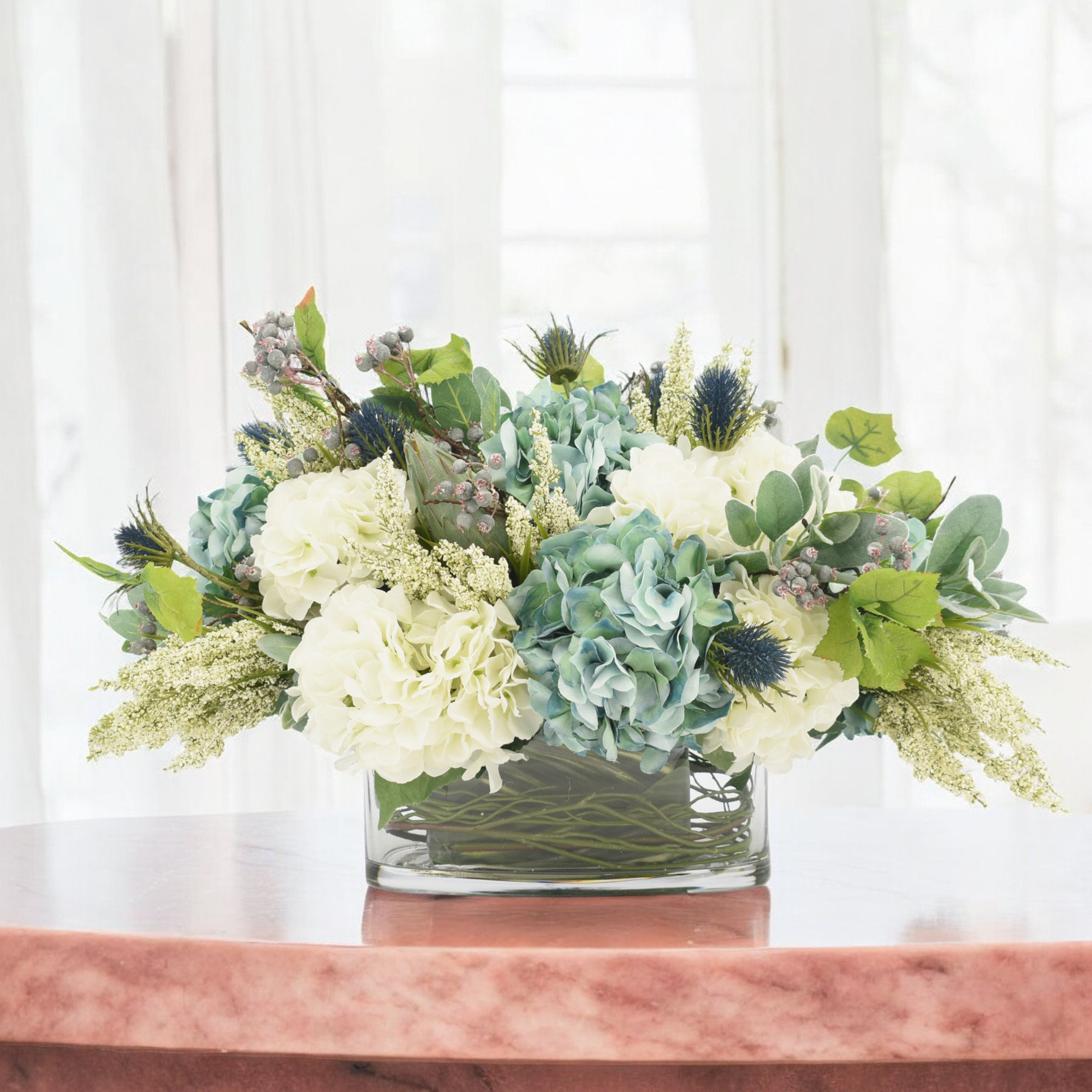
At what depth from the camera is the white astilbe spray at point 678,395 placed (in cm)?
85

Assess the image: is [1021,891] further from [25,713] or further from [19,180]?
[19,180]

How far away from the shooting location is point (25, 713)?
7.10ft

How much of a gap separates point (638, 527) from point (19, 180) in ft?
5.96

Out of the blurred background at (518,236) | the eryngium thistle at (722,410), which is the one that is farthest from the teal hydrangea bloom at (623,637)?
the blurred background at (518,236)

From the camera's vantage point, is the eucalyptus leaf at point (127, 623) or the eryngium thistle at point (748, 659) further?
the eucalyptus leaf at point (127, 623)

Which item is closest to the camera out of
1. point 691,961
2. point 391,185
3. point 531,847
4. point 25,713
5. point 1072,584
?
point 691,961

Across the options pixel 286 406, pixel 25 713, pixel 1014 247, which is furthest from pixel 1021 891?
pixel 1014 247

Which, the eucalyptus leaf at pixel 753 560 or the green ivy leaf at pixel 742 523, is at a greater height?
the green ivy leaf at pixel 742 523

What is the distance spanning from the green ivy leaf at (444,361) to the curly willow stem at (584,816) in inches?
10.0

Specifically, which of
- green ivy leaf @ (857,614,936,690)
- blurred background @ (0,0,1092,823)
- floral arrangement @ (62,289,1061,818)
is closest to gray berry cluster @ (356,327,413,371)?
floral arrangement @ (62,289,1061,818)

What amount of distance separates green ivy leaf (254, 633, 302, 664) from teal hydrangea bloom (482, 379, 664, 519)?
17 cm

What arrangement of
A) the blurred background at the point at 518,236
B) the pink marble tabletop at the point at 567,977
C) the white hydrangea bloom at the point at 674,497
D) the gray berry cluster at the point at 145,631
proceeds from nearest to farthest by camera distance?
the pink marble tabletop at the point at 567,977 → the white hydrangea bloom at the point at 674,497 → the gray berry cluster at the point at 145,631 → the blurred background at the point at 518,236

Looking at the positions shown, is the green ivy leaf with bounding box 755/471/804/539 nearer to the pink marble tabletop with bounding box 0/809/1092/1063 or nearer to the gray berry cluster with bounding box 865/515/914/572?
the gray berry cluster with bounding box 865/515/914/572

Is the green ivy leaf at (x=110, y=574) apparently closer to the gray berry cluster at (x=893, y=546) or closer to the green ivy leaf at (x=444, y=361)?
the green ivy leaf at (x=444, y=361)
